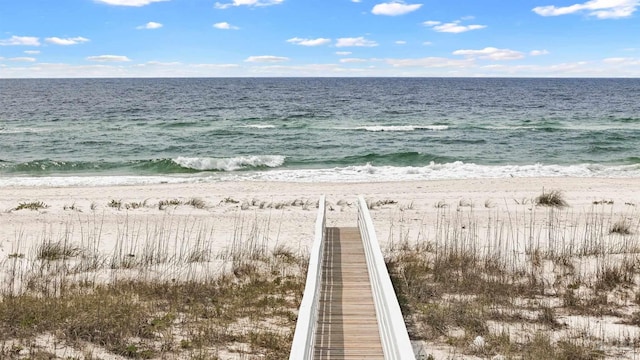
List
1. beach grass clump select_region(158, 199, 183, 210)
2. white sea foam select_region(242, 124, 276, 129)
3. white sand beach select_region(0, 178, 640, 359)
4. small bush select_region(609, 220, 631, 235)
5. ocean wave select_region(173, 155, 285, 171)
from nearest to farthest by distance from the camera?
white sand beach select_region(0, 178, 640, 359), small bush select_region(609, 220, 631, 235), beach grass clump select_region(158, 199, 183, 210), ocean wave select_region(173, 155, 285, 171), white sea foam select_region(242, 124, 276, 129)

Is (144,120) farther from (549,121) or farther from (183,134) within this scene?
(549,121)

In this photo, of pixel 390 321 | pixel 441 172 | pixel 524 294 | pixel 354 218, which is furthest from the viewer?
pixel 441 172

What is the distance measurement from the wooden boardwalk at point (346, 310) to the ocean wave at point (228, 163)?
18.8 meters

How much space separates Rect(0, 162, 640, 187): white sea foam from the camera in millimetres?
25203

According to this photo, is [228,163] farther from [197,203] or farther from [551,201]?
[551,201]

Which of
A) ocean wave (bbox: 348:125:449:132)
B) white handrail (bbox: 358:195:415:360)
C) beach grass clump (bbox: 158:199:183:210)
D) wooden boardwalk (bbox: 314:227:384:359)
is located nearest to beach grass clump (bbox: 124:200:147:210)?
beach grass clump (bbox: 158:199:183:210)

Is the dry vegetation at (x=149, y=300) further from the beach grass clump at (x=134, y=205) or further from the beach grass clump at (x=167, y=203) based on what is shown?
the beach grass clump at (x=167, y=203)

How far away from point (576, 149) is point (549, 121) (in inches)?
680

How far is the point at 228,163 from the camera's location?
97.0ft

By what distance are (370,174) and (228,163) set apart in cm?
758

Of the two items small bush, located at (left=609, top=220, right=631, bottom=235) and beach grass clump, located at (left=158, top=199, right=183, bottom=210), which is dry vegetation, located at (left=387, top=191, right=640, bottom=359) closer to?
small bush, located at (left=609, top=220, right=631, bottom=235)

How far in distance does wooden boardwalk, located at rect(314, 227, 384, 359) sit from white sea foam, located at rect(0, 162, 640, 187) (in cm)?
1504

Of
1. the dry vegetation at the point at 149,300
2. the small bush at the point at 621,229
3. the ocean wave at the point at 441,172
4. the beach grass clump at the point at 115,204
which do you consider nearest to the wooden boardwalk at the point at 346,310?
the dry vegetation at the point at 149,300

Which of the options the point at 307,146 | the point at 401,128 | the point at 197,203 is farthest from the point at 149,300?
the point at 401,128
